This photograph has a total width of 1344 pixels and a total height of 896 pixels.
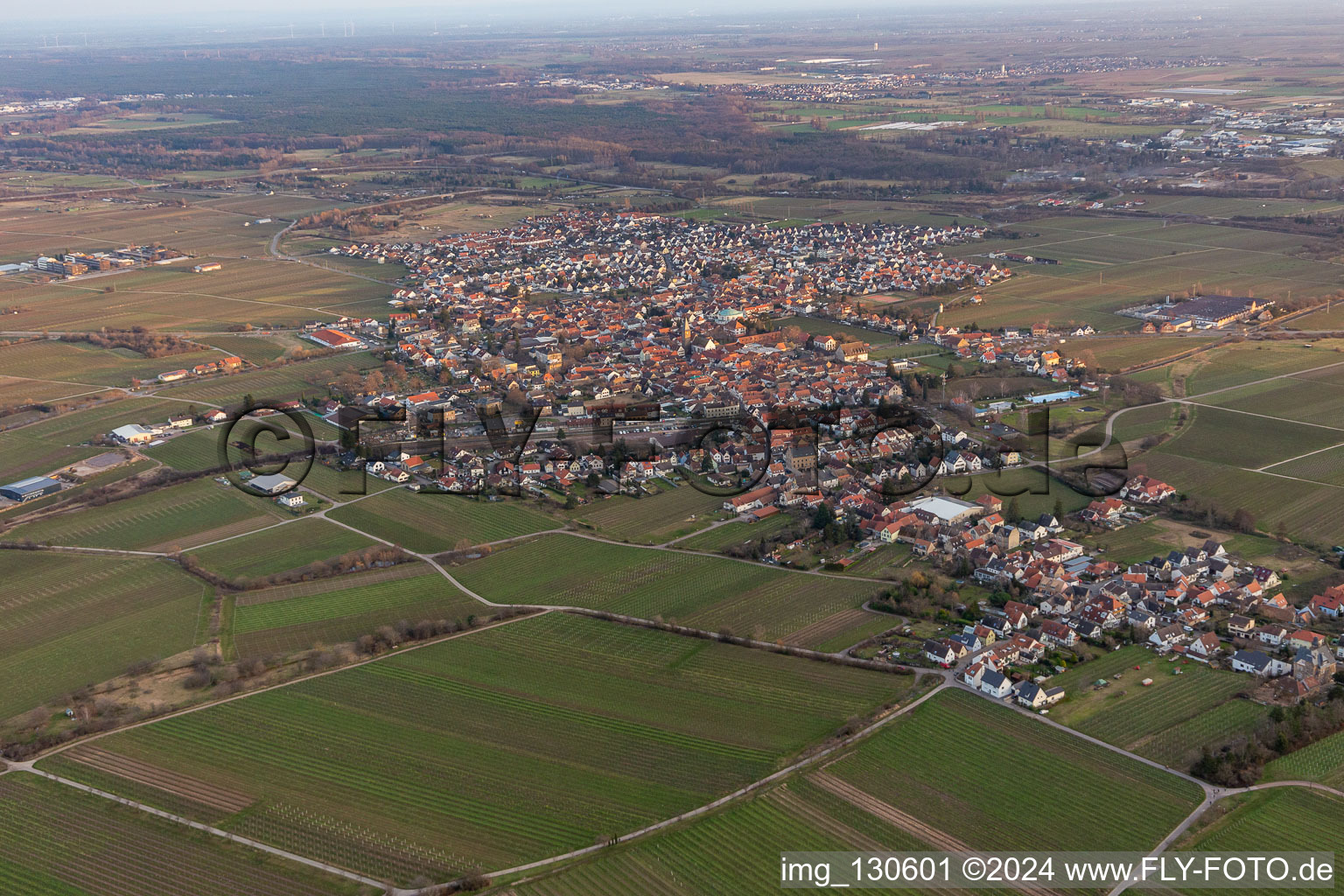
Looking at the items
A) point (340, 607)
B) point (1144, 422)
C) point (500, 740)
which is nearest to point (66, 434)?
point (340, 607)

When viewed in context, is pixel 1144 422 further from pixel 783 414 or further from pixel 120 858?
pixel 120 858

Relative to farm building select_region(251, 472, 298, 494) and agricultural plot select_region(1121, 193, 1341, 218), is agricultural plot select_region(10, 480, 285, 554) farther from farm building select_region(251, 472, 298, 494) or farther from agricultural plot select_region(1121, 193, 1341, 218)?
agricultural plot select_region(1121, 193, 1341, 218)

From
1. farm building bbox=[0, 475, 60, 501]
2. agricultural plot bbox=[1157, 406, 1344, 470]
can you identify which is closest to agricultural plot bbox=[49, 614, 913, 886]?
farm building bbox=[0, 475, 60, 501]

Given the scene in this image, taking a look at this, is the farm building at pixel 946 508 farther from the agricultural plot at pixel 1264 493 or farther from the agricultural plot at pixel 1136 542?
the agricultural plot at pixel 1264 493

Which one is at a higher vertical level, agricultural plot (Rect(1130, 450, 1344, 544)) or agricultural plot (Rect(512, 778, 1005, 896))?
agricultural plot (Rect(1130, 450, 1344, 544))

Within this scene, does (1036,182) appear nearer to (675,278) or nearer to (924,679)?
(675,278)

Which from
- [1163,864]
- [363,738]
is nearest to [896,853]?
[1163,864]

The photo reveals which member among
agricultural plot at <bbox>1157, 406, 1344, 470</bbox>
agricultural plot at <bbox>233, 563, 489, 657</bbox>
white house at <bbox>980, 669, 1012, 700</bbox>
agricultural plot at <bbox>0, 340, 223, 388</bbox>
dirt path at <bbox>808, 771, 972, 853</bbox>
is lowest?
dirt path at <bbox>808, 771, 972, 853</bbox>
